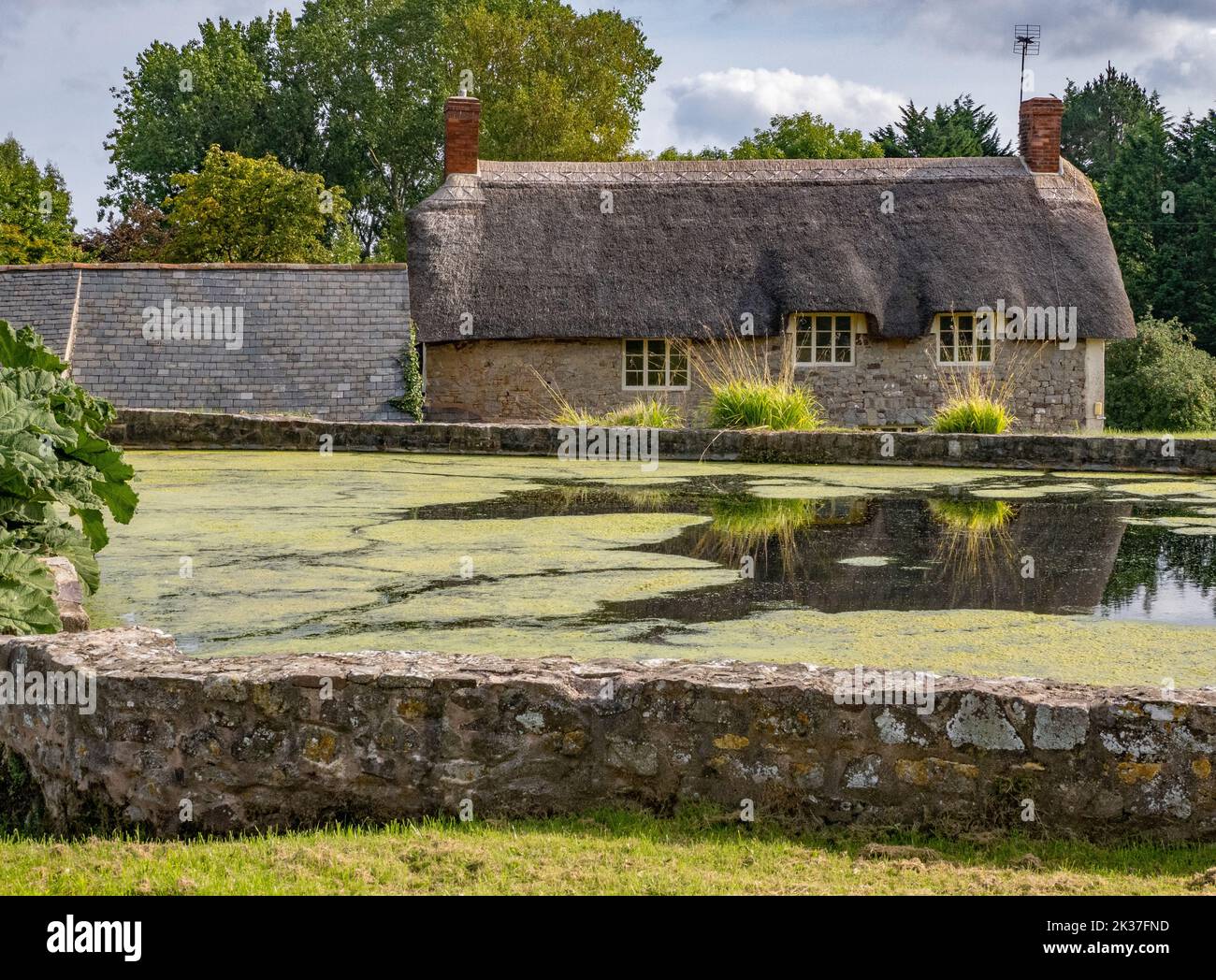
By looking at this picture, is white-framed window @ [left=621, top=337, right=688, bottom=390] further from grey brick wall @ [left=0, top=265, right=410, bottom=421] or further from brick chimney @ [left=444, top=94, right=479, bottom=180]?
brick chimney @ [left=444, top=94, right=479, bottom=180]

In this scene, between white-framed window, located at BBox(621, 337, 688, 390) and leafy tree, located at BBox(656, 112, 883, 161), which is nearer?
white-framed window, located at BBox(621, 337, 688, 390)

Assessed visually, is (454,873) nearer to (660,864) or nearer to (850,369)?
(660,864)

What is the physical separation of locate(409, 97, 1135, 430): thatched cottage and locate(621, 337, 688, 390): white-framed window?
38mm

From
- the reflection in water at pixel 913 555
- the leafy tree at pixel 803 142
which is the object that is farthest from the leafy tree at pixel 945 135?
the reflection in water at pixel 913 555

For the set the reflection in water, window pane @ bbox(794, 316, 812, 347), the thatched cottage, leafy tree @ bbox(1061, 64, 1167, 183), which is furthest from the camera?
leafy tree @ bbox(1061, 64, 1167, 183)

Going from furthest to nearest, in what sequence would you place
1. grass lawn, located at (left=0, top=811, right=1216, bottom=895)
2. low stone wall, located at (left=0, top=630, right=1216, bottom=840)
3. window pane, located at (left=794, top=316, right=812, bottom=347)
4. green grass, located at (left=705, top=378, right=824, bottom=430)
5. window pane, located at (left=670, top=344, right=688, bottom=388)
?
window pane, located at (left=794, top=316, right=812, bottom=347), window pane, located at (left=670, top=344, right=688, bottom=388), green grass, located at (left=705, top=378, right=824, bottom=430), low stone wall, located at (left=0, top=630, right=1216, bottom=840), grass lawn, located at (left=0, top=811, right=1216, bottom=895)

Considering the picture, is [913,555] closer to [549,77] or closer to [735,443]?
[735,443]

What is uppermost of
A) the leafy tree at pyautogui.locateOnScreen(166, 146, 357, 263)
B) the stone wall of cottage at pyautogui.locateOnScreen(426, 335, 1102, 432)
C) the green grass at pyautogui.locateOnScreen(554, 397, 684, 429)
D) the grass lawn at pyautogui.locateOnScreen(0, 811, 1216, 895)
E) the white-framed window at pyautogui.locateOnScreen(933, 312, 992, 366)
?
the leafy tree at pyautogui.locateOnScreen(166, 146, 357, 263)

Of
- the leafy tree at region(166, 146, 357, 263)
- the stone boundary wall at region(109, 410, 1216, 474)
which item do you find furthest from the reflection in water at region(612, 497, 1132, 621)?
the leafy tree at region(166, 146, 357, 263)

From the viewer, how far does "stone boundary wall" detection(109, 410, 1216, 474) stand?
16.5 m

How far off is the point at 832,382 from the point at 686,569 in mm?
17545

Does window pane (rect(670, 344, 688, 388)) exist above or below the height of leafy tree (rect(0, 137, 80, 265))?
below

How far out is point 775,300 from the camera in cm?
2634

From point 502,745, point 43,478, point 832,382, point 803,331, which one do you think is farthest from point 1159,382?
point 502,745
